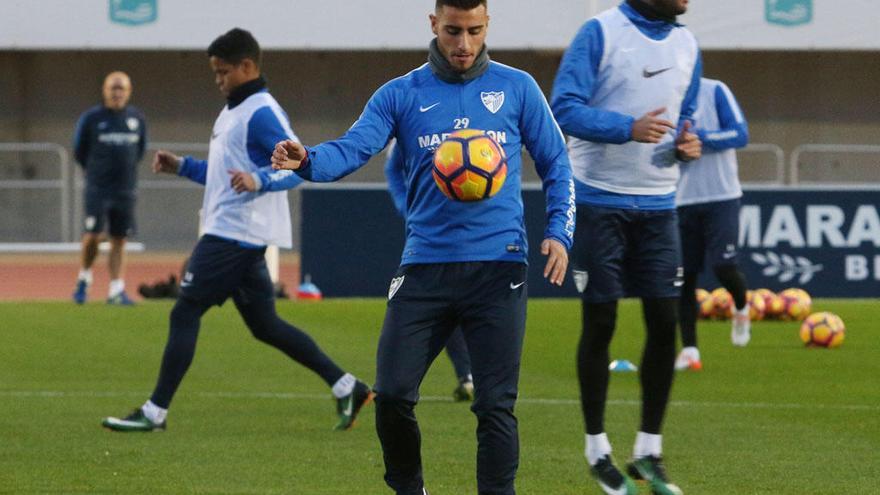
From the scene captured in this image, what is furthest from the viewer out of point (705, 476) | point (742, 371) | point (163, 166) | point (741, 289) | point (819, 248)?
point (819, 248)

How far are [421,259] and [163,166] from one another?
12.3 feet

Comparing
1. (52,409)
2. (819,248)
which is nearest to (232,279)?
(52,409)

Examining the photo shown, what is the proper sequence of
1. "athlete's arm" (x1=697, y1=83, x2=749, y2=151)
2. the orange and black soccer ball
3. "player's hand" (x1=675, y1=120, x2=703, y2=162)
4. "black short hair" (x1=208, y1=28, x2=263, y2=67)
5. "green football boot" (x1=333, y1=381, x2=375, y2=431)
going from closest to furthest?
the orange and black soccer ball < "player's hand" (x1=675, y1=120, x2=703, y2=162) < "black short hair" (x1=208, y1=28, x2=263, y2=67) < "green football boot" (x1=333, y1=381, x2=375, y2=431) < "athlete's arm" (x1=697, y1=83, x2=749, y2=151)

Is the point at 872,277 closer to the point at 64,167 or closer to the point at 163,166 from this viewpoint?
the point at 163,166

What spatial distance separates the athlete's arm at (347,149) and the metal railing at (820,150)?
22.0 m

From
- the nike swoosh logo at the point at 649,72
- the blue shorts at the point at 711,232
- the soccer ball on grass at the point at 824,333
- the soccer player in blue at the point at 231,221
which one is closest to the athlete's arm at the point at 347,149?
the nike swoosh logo at the point at 649,72

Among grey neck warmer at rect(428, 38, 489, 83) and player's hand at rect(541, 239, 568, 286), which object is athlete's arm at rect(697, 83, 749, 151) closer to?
grey neck warmer at rect(428, 38, 489, 83)

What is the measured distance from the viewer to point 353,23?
28844mm

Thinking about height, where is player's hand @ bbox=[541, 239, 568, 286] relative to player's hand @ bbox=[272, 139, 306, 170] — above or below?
below

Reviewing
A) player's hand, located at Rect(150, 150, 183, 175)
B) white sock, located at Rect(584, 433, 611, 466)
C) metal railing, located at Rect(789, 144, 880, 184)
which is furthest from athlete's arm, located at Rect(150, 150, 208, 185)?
metal railing, located at Rect(789, 144, 880, 184)

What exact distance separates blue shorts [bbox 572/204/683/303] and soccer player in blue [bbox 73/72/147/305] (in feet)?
42.6

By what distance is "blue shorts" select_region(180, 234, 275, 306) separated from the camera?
10.2m

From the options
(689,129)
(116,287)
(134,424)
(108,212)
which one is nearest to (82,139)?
(108,212)

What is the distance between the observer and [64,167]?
98.2ft
